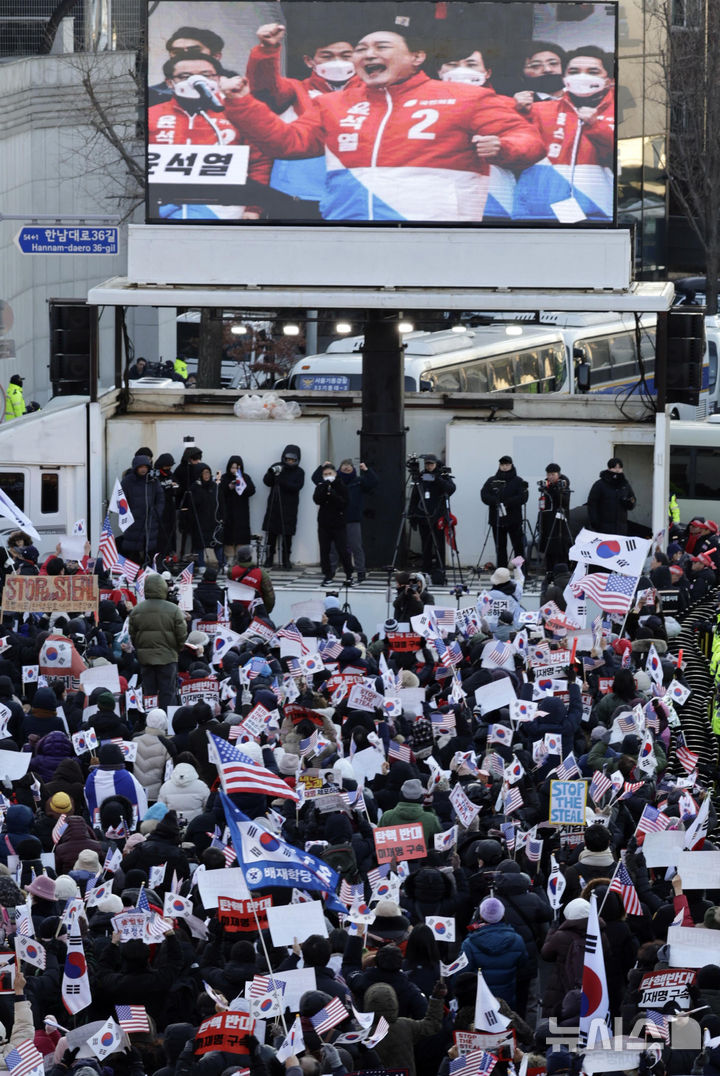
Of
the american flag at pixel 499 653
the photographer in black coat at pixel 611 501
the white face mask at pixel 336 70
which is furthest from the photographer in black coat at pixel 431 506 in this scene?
the american flag at pixel 499 653

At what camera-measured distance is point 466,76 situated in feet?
78.2

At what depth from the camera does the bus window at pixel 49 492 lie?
24609mm

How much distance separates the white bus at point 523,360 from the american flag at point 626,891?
19.4m

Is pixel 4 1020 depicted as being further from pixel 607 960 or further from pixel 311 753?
pixel 311 753

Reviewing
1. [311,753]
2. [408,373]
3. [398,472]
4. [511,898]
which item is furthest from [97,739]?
[408,373]

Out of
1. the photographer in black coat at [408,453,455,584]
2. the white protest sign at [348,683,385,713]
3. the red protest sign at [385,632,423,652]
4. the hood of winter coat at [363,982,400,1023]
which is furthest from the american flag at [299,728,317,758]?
the photographer in black coat at [408,453,455,584]

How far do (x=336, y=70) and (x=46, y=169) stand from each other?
18.3 m

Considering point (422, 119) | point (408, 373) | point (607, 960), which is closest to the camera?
point (607, 960)

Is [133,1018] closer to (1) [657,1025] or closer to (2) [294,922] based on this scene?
(2) [294,922]

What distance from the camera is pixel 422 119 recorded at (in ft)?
78.3

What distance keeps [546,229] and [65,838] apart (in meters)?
13.1

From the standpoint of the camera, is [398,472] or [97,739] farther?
[398,472]

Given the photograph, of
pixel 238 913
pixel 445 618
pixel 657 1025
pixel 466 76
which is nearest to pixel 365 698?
pixel 445 618

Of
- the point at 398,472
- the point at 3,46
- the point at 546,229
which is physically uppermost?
the point at 3,46
